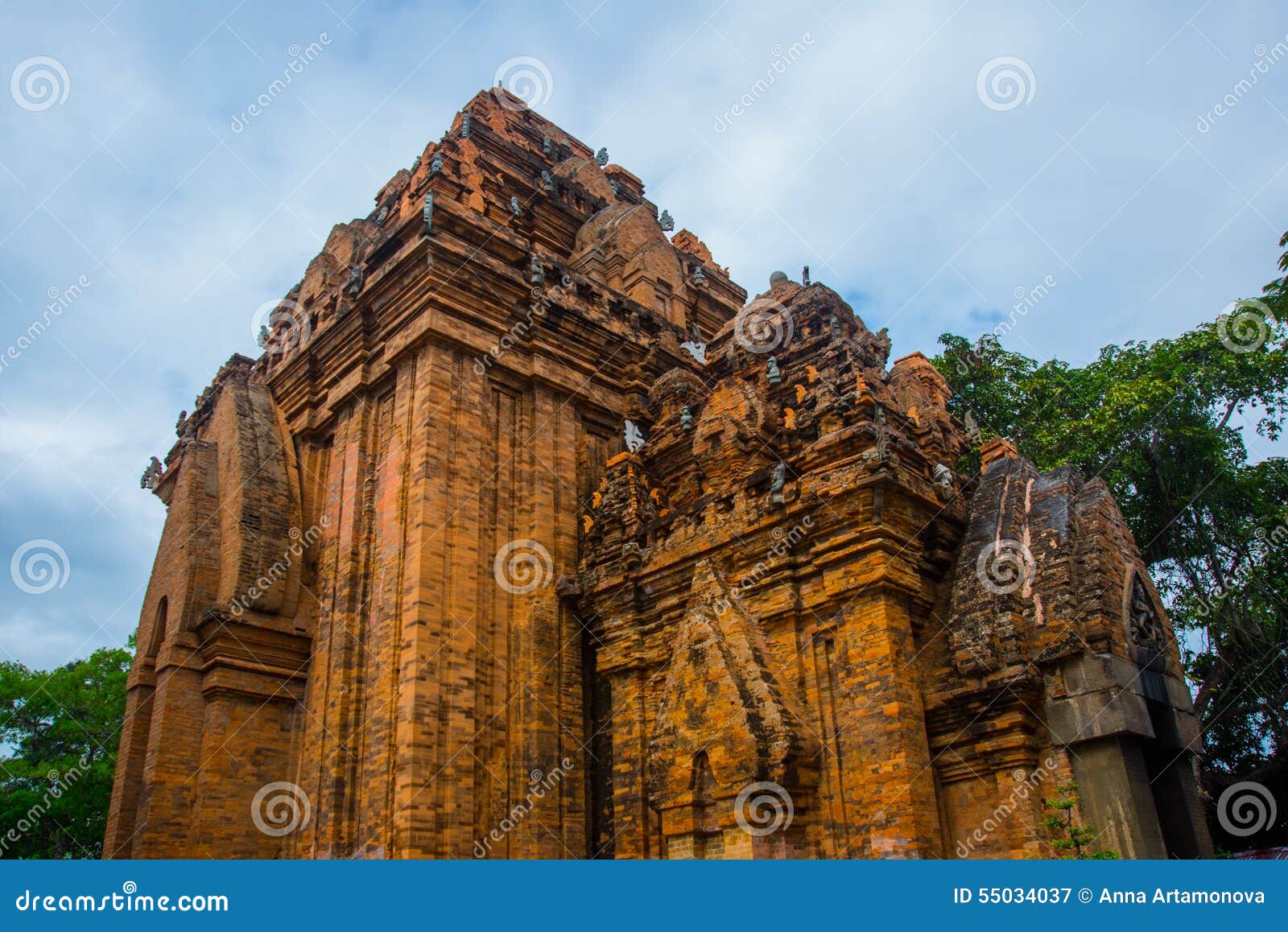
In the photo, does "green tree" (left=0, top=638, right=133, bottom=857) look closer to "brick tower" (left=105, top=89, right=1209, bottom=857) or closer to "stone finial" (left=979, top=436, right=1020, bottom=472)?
"brick tower" (left=105, top=89, right=1209, bottom=857)

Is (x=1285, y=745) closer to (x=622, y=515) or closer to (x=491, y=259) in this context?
(x=622, y=515)

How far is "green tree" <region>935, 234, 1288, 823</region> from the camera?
66.6 feet

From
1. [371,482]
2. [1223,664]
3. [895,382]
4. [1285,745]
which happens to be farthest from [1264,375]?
[371,482]

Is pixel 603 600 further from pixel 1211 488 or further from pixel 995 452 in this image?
pixel 1211 488

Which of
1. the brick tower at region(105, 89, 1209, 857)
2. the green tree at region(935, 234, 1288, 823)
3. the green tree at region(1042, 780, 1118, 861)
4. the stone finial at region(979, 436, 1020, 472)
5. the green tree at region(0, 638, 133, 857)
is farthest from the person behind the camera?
the green tree at region(0, 638, 133, 857)

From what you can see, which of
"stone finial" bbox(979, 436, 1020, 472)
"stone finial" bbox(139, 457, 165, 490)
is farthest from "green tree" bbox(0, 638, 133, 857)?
"stone finial" bbox(979, 436, 1020, 472)

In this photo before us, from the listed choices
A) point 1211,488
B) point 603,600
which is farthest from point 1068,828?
point 1211,488

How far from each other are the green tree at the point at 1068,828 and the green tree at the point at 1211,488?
41.4 feet

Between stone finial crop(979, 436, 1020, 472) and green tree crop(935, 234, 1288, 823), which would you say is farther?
green tree crop(935, 234, 1288, 823)

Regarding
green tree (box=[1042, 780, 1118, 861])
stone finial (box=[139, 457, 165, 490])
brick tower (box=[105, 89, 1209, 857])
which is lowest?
green tree (box=[1042, 780, 1118, 861])

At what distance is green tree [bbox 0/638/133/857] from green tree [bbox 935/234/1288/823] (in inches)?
1008

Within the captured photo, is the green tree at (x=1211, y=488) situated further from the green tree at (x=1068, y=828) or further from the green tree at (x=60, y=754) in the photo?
the green tree at (x=60, y=754)

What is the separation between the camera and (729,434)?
42.5 feet

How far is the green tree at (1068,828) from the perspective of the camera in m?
8.87
